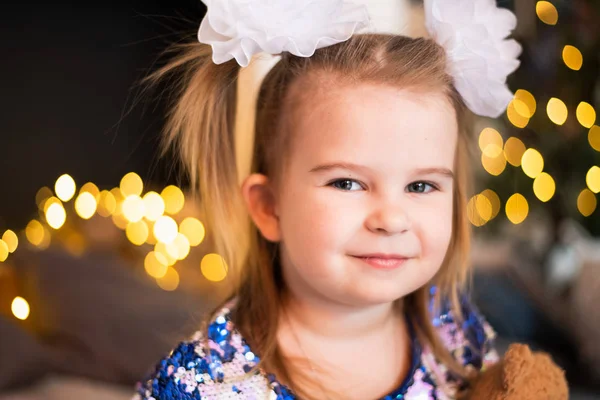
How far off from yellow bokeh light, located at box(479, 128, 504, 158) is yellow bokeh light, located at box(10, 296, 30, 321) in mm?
1633

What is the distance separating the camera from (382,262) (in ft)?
2.63

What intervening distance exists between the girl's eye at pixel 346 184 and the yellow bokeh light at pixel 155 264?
145 centimetres

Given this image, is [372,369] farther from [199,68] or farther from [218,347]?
[199,68]

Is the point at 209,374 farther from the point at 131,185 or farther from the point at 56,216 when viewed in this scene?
the point at 131,185

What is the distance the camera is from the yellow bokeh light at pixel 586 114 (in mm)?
2190

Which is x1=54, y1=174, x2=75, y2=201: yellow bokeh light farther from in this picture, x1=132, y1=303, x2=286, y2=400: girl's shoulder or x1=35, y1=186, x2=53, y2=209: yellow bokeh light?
x1=132, y1=303, x2=286, y2=400: girl's shoulder

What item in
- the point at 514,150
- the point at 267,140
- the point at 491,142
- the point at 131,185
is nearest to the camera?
the point at 267,140

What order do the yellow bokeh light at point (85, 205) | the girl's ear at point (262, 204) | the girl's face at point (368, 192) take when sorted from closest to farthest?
the girl's face at point (368, 192), the girl's ear at point (262, 204), the yellow bokeh light at point (85, 205)

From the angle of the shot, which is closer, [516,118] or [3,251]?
[3,251]

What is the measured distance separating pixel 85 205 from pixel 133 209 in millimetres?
149

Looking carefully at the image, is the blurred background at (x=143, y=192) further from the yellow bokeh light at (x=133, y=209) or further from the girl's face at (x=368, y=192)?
the girl's face at (x=368, y=192)

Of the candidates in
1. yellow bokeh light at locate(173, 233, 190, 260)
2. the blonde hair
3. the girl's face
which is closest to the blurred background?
yellow bokeh light at locate(173, 233, 190, 260)

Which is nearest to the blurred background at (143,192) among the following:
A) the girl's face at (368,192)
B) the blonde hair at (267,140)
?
the blonde hair at (267,140)

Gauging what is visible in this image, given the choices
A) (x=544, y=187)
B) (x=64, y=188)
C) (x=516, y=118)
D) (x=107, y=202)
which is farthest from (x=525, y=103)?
(x=64, y=188)
